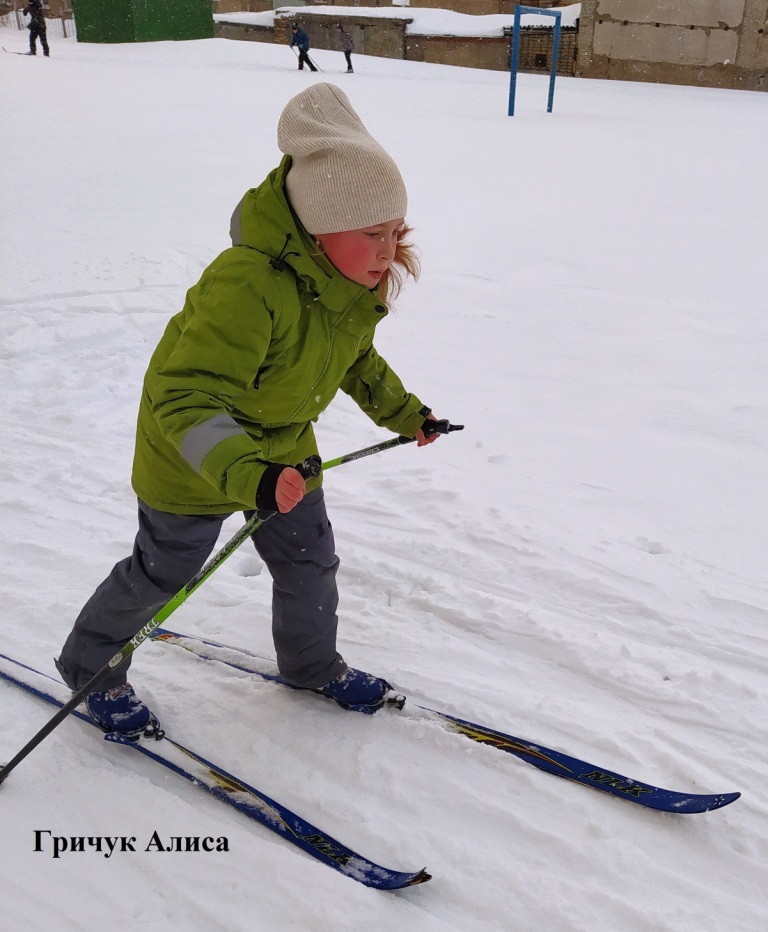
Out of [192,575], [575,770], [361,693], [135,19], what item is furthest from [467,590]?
[135,19]

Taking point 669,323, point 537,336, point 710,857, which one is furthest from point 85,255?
point 710,857

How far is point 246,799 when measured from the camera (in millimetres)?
2227

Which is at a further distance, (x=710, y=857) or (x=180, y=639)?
(x=180, y=639)

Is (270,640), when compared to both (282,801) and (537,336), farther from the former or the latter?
(537,336)

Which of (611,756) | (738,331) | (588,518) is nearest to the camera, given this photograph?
(611,756)

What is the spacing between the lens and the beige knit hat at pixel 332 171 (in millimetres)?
1937

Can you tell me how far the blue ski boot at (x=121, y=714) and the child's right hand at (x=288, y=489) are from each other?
1.07 metres

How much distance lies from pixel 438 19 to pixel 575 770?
28484 millimetres

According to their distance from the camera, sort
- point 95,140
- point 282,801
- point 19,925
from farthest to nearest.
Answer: point 95,140 → point 282,801 → point 19,925

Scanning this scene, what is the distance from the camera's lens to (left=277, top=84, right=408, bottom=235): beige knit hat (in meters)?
1.94

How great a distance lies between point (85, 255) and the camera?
6805mm

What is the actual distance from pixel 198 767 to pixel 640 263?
6.01 meters

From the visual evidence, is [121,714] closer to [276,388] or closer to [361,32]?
[276,388]

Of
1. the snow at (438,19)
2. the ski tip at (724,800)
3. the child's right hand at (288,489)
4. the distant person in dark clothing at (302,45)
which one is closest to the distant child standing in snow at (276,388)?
the child's right hand at (288,489)
